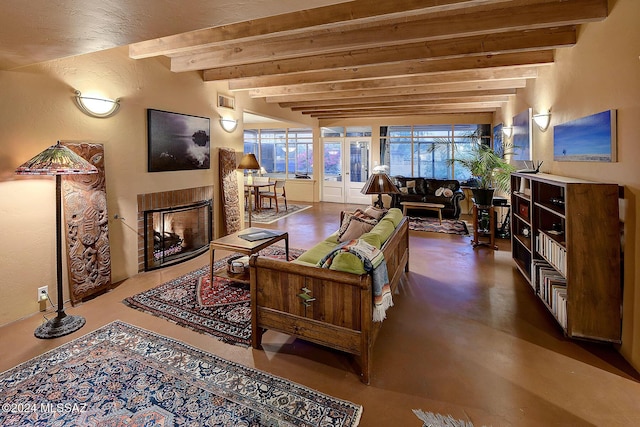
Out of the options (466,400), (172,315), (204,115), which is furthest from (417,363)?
(204,115)

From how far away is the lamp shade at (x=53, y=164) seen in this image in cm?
254

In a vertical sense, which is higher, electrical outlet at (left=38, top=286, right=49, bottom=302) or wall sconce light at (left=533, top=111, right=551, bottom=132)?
wall sconce light at (left=533, top=111, right=551, bottom=132)

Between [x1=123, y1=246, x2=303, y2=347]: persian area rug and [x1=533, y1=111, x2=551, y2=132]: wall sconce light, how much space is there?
4051 millimetres

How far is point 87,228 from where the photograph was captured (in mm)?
3287

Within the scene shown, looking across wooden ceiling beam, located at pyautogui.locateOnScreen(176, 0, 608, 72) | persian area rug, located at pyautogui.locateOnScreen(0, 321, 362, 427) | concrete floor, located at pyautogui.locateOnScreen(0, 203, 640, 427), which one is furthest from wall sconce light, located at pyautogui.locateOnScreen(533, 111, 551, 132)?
persian area rug, located at pyautogui.locateOnScreen(0, 321, 362, 427)

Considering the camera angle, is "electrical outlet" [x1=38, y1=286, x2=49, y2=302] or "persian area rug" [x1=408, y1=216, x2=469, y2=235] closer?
"electrical outlet" [x1=38, y1=286, x2=49, y2=302]

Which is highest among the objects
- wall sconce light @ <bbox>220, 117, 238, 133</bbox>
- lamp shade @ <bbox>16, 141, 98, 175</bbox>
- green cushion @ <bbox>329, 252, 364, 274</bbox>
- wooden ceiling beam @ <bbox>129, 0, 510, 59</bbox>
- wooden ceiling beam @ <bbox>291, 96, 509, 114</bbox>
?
wooden ceiling beam @ <bbox>291, 96, 509, 114</bbox>

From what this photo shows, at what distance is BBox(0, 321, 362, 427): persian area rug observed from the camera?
178cm

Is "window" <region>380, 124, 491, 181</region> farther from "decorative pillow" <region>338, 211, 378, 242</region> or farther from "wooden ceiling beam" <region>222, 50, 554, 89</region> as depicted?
"decorative pillow" <region>338, 211, 378, 242</region>

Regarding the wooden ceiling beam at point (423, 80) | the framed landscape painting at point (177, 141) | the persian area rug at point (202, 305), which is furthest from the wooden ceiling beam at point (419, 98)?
the persian area rug at point (202, 305)

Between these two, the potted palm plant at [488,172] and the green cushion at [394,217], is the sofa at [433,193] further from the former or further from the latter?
the green cushion at [394,217]

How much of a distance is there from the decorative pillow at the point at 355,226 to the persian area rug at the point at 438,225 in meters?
3.16

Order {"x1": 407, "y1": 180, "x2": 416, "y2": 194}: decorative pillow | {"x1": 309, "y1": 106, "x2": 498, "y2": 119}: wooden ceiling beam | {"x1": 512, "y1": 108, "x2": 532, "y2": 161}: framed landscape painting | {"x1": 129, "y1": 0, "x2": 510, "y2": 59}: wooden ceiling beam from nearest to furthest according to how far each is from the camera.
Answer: {"x1": 129, "y1": 0, "x2": 510, "y2": 59}: wooden ceiling beam, {"x1": 512, "y1": 108, "x2": 532, "y2": 161}: framed landscape painting, {"x1": 309, "y1": 106, "x2": 498, "y2": 119}: wooden ceiling beam, {"x1": 407, "y1": 180, "x2": 416, "y2": 194}: decorative pillow

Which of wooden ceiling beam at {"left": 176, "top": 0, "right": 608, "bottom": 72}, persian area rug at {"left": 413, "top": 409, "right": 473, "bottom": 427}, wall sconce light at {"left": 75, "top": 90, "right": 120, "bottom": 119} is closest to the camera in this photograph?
persian area rug at {"left": 413, "top": 409, "right": 473, "bottom": 427}
